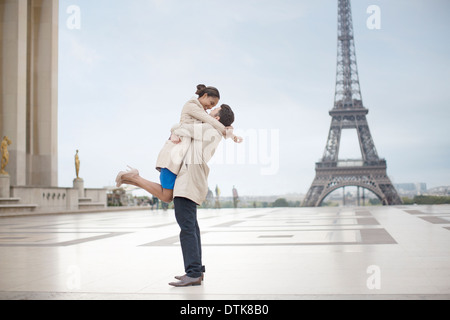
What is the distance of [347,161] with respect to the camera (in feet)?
179

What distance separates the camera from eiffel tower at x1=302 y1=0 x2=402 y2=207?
52094 mm

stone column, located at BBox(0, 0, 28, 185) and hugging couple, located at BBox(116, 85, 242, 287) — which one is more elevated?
stone column, located at BBox(0, 0, 28, 185)

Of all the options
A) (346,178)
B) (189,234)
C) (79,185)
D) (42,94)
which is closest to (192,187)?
(189,234)

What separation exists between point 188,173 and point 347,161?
51.7 meters

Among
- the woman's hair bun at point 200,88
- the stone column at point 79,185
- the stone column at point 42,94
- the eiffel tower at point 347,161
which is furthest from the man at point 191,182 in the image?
the eiffel tower at point 347,161

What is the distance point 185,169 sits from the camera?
4500 millimetres

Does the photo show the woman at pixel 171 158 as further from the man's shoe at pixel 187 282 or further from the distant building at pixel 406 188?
the distant building at pixel 406 188

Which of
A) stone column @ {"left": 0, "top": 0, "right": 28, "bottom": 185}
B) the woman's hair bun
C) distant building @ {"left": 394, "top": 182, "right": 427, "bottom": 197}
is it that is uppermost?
stone column @ {"left": 0, "top": 0, "right": 28, "bottom": 185}

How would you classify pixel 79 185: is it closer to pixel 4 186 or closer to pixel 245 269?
pixel 4 186

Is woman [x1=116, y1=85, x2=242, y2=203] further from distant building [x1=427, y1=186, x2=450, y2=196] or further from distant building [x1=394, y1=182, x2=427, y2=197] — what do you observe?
distant building [x1=394, y1=182, x2=427, y2=197]

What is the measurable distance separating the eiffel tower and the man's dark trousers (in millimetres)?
46894

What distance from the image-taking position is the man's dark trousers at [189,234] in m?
4.49

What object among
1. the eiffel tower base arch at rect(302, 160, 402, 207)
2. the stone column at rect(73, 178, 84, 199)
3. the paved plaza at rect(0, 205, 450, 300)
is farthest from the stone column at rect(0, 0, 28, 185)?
the eiffel tower base arch at rect(302, 160, 402, 207)
